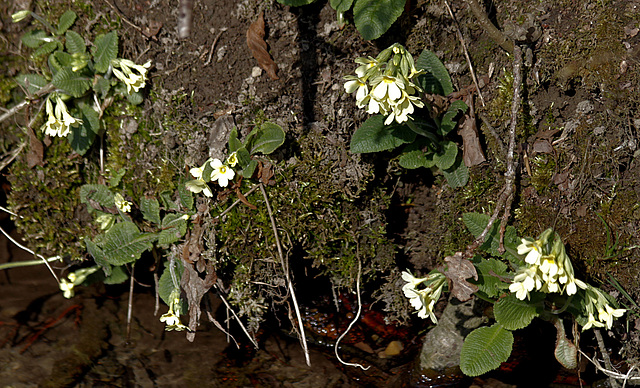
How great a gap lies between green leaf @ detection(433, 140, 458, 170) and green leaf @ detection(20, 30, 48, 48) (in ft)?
8.25

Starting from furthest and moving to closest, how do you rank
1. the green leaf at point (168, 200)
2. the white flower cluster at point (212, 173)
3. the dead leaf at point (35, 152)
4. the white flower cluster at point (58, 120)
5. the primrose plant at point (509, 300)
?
the dead leaf at point (35, 152) < the green leaf at point (168, 200) < the white flower cluster at point (58, 120) < the white flower cluster at point (212, 173) < the primrose plant at point (509, 300)

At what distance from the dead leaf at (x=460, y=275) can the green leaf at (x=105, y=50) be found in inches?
88.7

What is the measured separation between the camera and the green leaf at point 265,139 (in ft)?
9.04

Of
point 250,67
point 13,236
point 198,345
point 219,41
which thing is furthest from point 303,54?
point 13,236

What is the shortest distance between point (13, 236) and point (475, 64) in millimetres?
3493

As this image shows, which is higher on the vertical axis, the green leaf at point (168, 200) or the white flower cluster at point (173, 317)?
the green leaf at point (168, 200)

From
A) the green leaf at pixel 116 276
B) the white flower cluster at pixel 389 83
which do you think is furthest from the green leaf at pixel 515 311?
the green leaf at pixel 116 276

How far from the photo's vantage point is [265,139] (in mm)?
2777

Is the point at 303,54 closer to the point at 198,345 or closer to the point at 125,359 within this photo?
the point at 198,345

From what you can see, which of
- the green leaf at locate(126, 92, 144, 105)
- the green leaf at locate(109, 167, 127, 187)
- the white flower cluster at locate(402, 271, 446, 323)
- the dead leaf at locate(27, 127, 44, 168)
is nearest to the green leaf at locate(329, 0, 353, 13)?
the green leaf at locate(126, 92, 144, 105)

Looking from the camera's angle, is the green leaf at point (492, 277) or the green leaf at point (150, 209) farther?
the green leaf at point (150, 209)

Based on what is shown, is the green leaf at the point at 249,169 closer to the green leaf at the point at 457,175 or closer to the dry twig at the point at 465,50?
the green leaf at the point at 457,175

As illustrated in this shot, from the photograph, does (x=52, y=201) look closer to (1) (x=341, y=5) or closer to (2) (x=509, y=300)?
(1) (x=341, y=5)

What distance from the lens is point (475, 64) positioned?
9.08 ft
